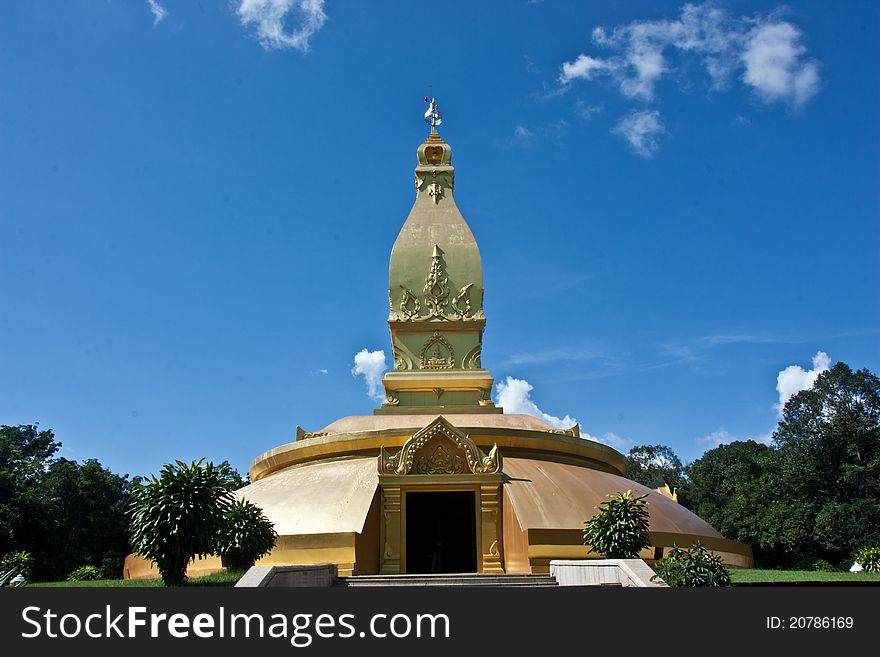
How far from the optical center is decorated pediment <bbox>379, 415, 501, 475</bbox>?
1962cm

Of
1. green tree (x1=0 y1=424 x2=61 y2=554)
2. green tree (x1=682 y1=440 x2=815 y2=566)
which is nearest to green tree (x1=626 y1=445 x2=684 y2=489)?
green tree (x1=682 y1=440 x2=815 y2=566)

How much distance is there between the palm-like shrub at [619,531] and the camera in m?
16.0

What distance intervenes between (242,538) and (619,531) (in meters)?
7.72

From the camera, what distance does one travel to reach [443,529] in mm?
24953

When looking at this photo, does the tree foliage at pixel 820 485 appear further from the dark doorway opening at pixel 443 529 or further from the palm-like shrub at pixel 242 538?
the palm-like shrub at pixel 242 538

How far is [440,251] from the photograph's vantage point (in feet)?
98.4

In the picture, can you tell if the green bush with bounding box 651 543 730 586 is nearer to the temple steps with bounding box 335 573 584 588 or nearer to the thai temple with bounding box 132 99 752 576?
the temple steps with bounding box 335 573 584 588

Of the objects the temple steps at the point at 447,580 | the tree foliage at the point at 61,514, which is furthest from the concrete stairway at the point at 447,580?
the tree foliage at the point at 61,514

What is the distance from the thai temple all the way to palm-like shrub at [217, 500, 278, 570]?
1.65 metres

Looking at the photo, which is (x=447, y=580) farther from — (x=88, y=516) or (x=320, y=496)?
(x=88, y=516)

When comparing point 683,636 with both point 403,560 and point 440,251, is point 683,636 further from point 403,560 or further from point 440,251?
point 440,251

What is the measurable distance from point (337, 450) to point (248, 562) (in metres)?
6.39

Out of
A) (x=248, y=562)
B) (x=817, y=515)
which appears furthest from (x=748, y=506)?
(x=248, y=562)

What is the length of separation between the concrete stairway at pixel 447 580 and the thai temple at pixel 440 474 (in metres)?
1.35
